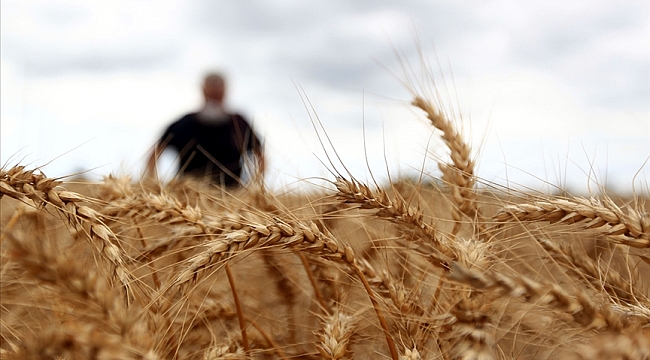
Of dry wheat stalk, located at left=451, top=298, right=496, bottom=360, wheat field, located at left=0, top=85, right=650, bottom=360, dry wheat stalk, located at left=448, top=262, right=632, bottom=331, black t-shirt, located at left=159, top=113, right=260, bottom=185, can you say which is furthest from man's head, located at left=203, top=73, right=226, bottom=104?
dry wheat stalk, located at left=448, top=262, right=632, bottom=331

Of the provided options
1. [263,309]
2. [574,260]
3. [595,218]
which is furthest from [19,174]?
[574,260]

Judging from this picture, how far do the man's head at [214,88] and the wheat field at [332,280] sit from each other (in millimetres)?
2875

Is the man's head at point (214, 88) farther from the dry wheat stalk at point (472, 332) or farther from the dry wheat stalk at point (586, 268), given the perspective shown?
the dry wheat stalk at point (472, 332)

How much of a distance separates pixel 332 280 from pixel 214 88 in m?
3.80

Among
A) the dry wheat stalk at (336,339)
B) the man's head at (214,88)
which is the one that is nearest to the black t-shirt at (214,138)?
the man's head at (214,88)

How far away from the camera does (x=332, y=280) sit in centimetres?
158

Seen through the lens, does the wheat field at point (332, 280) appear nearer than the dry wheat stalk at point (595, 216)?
Yes

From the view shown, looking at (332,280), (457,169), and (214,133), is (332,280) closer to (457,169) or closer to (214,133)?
(457,169)

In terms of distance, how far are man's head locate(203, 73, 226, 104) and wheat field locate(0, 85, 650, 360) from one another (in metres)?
2.87

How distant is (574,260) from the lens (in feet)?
5.49

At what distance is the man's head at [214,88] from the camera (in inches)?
198

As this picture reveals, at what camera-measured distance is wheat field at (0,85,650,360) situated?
0.86 m

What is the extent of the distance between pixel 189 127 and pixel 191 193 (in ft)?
8.11

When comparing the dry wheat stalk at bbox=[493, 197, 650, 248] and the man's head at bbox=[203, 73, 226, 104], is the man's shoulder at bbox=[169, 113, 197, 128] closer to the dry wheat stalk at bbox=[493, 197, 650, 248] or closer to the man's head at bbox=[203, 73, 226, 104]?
the man's head at bbox=[203, 73, 226, 104]
